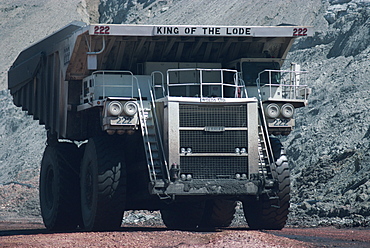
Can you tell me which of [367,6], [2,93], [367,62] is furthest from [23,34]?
[367,62]

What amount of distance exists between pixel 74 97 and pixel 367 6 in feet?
74.2

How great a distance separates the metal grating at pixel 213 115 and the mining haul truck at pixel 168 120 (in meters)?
0.02

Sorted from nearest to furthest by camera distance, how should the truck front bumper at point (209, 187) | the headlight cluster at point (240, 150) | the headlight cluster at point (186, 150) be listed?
the truck front bumper at point (209, 187) < the headlight cluster at point (186, 150) < the headlight cluster at point (240, 150)

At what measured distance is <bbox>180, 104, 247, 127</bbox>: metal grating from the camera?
1521cm

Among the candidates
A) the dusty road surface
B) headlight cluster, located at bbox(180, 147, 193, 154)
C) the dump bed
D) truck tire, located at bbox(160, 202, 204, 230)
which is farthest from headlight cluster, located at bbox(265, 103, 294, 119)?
truck tire, located at bbox(160, 202, 204, 230)

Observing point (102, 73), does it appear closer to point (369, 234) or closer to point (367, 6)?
point (369, 234)

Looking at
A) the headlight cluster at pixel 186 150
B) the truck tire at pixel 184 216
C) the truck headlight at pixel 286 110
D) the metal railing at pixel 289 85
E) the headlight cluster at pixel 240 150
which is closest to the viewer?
the headlight cluster at pixel 186 150

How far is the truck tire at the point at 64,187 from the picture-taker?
1802cm

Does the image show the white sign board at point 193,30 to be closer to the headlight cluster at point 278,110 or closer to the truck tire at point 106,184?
the headlight cluster at point 278,110

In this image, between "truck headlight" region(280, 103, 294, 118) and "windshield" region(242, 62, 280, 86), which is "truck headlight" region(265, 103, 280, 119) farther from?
"windshield" region(242, 62, 280, 86)

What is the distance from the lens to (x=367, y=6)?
36844 millimetres

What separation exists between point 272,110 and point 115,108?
3078mm

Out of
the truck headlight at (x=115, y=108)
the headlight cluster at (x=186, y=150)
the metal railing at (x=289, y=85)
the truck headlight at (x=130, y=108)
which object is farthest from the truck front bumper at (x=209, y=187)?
the metal railing at (x=289, y=85)

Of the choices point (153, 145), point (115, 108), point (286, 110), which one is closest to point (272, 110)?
point (286, 110)
